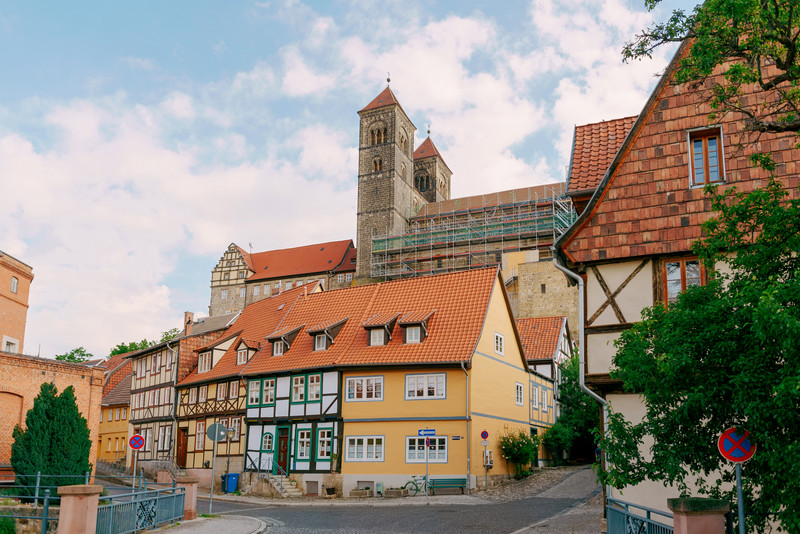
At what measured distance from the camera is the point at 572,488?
28562 millimetres

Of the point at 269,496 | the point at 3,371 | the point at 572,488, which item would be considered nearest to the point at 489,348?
the point at 572,488

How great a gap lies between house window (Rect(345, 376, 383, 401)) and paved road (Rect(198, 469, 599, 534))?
468cm

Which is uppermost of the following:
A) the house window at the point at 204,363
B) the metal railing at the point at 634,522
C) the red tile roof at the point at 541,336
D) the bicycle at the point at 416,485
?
the red tile roof at the point at 541,336

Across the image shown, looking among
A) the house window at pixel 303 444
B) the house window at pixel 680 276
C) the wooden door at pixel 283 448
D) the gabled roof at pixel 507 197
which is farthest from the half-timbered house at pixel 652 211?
the gabled roof at pixel 507 197

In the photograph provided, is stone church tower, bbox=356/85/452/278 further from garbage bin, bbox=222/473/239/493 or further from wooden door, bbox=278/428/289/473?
garbage bin, bbox=222/473/239/493

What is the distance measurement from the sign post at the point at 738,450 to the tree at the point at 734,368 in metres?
0.12

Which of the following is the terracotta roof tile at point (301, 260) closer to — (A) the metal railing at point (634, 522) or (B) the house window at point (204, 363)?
(B) the house window at point (204, 363)

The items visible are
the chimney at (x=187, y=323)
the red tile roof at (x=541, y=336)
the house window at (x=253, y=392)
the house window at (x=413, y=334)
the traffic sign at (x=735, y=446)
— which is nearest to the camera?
the traffic sign at (x=735, y=446)

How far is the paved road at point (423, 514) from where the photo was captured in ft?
58.3

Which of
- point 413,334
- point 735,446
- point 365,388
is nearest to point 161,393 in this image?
point 365,388

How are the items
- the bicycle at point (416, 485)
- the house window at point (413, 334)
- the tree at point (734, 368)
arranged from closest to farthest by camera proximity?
1. the tree at point (734, 368)
2. the bicycle at point (416, 485)
3. the house window at point (413, 334)

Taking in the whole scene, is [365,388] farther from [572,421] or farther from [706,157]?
[706,157]

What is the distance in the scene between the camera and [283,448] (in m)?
33.2

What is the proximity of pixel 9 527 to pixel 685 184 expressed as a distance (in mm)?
17980
